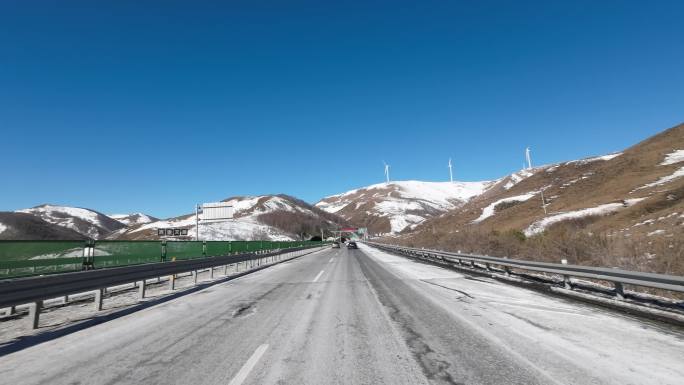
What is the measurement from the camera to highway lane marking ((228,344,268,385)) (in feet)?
12.8

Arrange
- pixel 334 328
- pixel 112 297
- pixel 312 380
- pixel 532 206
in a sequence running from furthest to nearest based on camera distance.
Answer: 1. pixel 532 206
2. pixel 112 297
3. pixel 334 328
4. pixel 312 380

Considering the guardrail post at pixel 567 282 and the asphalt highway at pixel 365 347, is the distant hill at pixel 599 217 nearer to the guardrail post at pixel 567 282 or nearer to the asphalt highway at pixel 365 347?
the guardrail post at pixel 567 282

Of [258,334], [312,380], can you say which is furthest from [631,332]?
[258,334]

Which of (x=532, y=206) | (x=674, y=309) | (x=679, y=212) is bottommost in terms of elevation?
(x=674, y=309)

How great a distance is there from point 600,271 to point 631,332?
11.7 feet

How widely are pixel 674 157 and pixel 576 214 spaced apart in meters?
40.7

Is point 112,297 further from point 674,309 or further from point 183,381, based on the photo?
point 674,309

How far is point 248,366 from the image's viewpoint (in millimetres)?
4348

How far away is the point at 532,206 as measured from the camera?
83.2 meters

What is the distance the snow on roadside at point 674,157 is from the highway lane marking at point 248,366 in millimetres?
94851

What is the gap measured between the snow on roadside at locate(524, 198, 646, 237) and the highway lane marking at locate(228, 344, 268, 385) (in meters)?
54.8

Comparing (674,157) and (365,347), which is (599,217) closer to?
(674,157)

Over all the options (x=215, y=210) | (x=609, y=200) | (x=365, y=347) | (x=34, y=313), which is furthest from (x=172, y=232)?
(x=609, y=200)

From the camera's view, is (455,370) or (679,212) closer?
(455,370)
